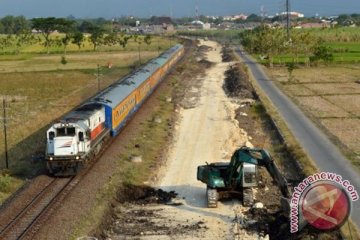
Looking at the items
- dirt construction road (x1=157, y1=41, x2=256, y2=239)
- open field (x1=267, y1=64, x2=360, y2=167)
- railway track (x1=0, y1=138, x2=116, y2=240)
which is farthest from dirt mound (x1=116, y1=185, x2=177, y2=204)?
open field (x1=267, y1=64, x2=360, y2=167)

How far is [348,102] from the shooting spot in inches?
2068

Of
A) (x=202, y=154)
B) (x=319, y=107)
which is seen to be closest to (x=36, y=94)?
(x=319, y=107)

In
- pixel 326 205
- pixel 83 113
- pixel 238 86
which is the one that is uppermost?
pixel 326 205

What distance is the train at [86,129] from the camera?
27.0 metres

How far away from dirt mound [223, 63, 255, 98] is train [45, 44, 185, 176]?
57.2ft

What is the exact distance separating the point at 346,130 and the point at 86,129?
66.0 feet

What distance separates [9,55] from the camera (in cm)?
12600

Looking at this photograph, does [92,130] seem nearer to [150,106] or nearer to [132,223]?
[132,223]

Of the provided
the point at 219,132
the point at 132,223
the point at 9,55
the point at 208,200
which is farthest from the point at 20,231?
the point at 9,55

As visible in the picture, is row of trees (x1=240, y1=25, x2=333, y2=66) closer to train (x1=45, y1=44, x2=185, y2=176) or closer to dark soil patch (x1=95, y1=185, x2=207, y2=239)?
train (x1=45, y1=44, x2=185, y2=176)

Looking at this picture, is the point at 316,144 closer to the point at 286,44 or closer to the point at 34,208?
the point at 34,208

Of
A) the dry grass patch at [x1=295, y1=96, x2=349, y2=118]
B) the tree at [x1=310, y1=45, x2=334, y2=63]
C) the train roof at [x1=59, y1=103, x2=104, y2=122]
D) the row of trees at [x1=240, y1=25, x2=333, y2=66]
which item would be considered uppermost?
the row of trees at [x1=240, y1=25, x2=333, y2=66]

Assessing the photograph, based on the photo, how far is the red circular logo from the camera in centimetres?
1123

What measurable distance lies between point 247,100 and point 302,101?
5252 millimetres
